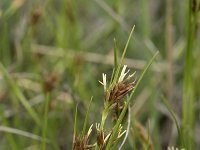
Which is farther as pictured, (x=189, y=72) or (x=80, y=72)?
(x=80, y=72)

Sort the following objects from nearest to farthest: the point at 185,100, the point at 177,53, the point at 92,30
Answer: the point at 185,100 → the point at 177,53 → the point at 92,30

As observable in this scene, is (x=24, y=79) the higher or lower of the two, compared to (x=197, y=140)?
higher

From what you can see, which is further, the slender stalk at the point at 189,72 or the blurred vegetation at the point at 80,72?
the blurred vegetation at the point at 80,72

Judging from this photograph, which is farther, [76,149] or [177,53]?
[177,53]

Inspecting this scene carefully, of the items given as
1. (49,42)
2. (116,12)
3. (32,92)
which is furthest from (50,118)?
(49,42)

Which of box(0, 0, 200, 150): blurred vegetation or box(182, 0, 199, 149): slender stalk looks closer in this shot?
box(182, 0, 199, 149): slender stalk

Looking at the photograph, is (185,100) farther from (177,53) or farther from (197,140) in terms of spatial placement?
(177,53)

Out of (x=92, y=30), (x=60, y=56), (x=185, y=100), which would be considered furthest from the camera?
(x=92, y=30)

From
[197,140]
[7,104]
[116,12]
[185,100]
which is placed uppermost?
[116,12]
